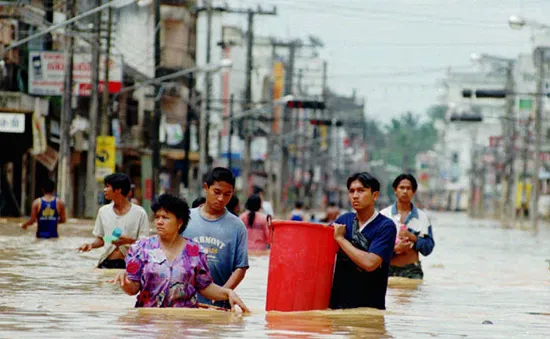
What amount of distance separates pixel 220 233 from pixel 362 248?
1.20 m

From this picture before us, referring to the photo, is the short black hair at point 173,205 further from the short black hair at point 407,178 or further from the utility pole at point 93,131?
the utility pole at point 93,131

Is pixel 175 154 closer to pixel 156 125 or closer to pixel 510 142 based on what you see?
pixel 156 125

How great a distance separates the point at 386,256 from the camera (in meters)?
12.2

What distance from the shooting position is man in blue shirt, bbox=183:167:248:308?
1172cm

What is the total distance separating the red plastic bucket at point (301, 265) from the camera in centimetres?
1234

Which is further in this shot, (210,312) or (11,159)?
(11,159)

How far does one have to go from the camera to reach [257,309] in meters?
14.6

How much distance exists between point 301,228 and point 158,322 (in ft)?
5.13

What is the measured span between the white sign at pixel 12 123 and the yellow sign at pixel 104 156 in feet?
20.0

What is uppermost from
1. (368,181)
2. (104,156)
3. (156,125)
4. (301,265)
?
(156,125)

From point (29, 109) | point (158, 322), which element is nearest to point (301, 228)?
point (158, 322)

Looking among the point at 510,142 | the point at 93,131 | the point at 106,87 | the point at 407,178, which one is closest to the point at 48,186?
the point at 407,178

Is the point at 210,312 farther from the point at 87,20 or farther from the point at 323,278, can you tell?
the point at 87,20

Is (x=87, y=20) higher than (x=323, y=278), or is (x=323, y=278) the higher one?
(x=87, y=20)
